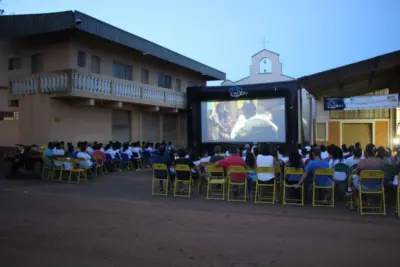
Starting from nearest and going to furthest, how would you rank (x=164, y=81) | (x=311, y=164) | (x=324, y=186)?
(x=324, y=186) < (x=311, y=164) < (x=164, y=81)

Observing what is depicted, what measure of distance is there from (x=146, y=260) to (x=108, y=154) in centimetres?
974

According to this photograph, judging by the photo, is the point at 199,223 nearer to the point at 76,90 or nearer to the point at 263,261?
the point at 263,261

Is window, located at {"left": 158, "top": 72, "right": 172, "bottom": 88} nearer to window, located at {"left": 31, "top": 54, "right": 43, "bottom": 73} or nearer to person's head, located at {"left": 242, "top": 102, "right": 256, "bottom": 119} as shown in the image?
person's head, located at {"left": 242, "top": 102, "right": 256, "bottom": 119}

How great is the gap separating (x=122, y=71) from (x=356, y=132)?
43.9ft

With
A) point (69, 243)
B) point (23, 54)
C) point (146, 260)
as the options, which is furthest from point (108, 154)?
point (146, 260)

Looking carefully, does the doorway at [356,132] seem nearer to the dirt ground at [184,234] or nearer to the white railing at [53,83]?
the dirt ground at [184,234]

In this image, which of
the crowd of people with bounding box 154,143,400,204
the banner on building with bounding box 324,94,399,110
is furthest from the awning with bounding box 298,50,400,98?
the crowd of people with bounding box 154,143,400,204

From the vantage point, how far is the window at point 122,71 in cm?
1783

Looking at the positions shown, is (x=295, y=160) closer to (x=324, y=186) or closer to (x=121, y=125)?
(x=324, y=186)

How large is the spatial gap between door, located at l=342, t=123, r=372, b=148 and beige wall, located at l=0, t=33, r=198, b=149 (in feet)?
42.4

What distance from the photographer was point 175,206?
7.61 m

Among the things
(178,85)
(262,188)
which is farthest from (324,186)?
(178,85)

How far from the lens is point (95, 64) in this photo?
651 inches

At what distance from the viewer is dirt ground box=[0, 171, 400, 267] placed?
4332 millimetres
